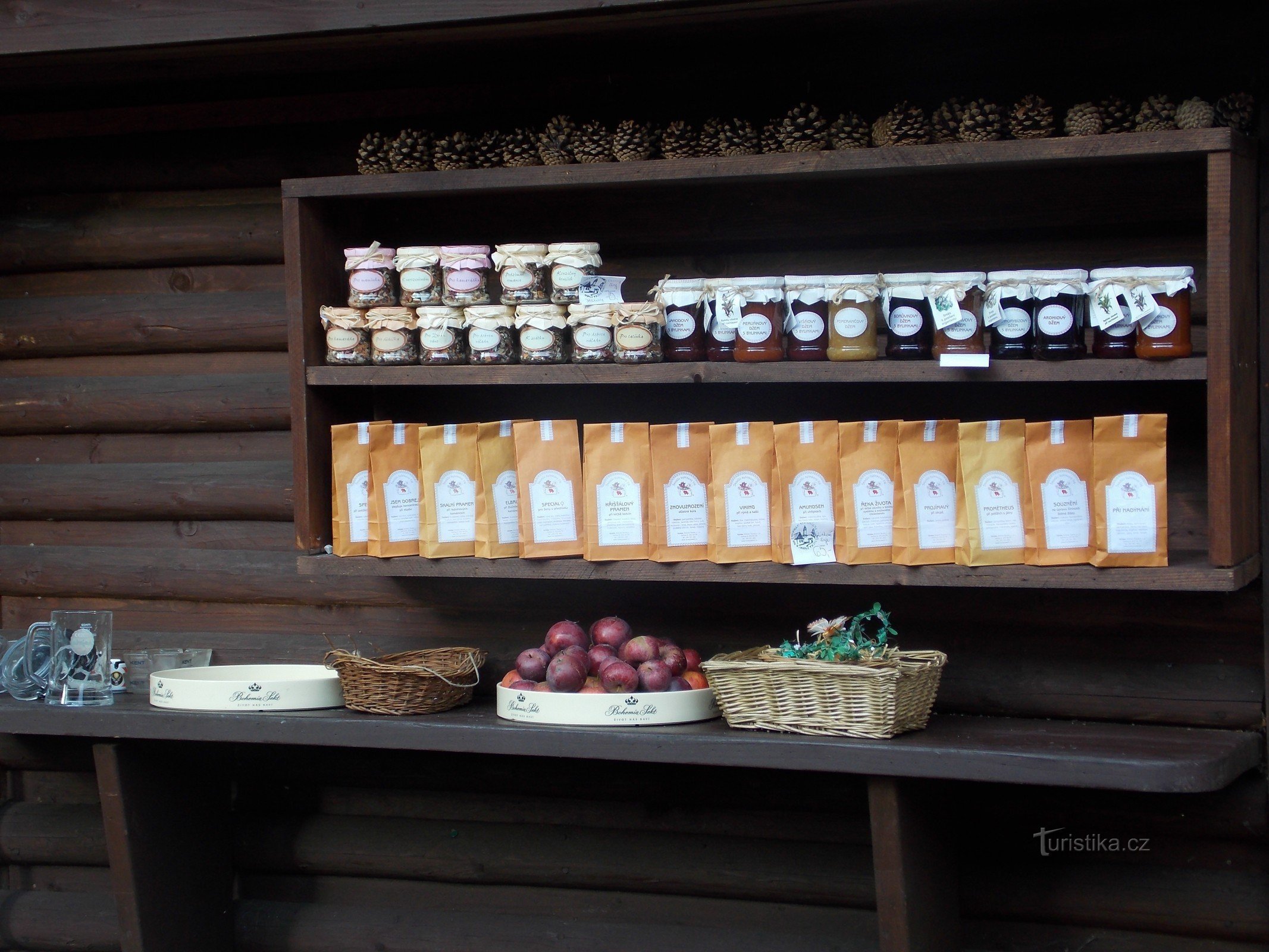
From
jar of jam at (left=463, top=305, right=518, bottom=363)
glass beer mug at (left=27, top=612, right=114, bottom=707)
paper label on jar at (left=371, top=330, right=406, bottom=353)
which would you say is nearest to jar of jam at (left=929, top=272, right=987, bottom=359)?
jar of jam at (left=463, top=305, right=518, bottom=363)

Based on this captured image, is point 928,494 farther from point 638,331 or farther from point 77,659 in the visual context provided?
point 77,659

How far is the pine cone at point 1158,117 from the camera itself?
2242 mm

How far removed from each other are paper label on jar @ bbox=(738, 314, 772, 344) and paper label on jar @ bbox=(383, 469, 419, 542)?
0.71m

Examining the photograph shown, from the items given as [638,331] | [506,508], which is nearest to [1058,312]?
[638,331]

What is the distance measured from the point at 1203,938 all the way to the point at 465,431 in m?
1.77

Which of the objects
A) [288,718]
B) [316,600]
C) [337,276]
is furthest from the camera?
[316,600]

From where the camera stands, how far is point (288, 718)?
251cm

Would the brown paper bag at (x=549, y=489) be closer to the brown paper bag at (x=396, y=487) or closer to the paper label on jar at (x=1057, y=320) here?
the brown paper bag at (x=396, y=487)

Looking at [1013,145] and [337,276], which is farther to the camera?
[337,276]

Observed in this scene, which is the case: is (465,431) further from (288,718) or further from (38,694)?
(38,694)

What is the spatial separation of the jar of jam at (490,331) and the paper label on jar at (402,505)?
11.0 inches

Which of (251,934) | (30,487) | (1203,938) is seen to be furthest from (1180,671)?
(30,487)

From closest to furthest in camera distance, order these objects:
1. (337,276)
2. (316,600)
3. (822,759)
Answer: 1. (822,759)
2. (337,276)
3. (316,600)

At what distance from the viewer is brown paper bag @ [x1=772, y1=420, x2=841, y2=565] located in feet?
7.66
